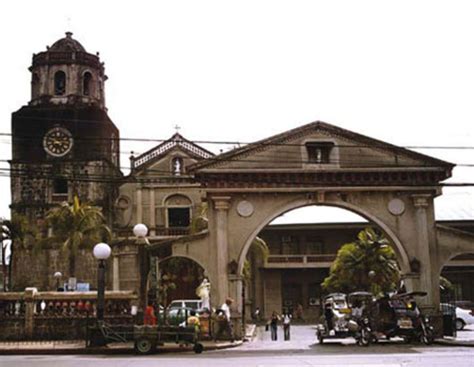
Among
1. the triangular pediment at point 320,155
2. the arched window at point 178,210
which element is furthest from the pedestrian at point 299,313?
the triangular pediment at point 320,155

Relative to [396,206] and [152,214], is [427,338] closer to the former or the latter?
[396,206]

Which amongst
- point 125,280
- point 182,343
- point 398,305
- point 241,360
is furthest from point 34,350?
point 125,280

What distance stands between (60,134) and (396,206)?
29405 millimetres

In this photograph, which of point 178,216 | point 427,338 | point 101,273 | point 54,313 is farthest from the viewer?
point 178,216

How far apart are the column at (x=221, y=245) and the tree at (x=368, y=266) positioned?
15.8 meters

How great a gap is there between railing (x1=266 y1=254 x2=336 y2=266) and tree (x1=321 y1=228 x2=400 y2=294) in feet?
26.7

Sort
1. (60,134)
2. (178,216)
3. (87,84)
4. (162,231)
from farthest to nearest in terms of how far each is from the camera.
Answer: (178,216) → (87,84) → (162,231) → (60,134)

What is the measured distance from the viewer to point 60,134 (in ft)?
171

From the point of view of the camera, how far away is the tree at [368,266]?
43062 millimetres

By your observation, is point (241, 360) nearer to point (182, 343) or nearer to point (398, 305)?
point (182, 343)

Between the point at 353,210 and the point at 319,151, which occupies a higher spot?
the point at 319,151

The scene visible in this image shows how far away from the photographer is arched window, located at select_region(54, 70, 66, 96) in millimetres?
53000

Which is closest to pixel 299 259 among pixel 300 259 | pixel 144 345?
pixel 300 259

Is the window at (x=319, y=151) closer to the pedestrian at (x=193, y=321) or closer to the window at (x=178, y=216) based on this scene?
the pedestrian at (x=193, y=321)
